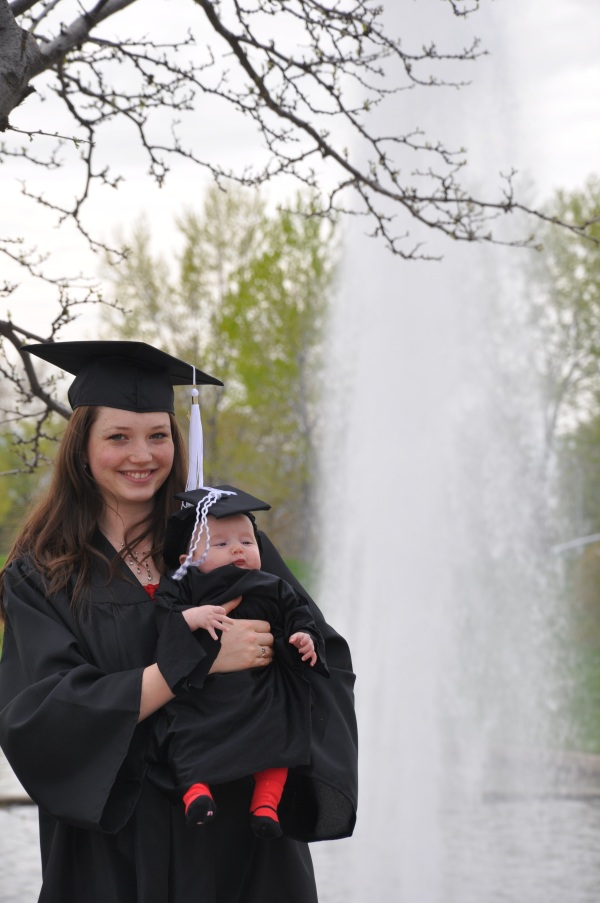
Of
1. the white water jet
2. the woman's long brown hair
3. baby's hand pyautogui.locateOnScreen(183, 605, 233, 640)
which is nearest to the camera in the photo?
baby's hand pyautogui.locateOnScreen(183, 605, 233, 640)

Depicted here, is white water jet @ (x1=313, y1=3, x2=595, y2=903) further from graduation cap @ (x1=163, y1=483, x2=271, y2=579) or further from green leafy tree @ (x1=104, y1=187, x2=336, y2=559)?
green leafy tree @ (x1=104, y1=187, x2=336, y2=559)

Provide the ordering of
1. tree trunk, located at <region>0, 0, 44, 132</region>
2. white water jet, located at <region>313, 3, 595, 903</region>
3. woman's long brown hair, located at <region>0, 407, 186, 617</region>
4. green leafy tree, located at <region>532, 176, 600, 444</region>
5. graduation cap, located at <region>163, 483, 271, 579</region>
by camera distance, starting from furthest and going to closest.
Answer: green leafy tree, located at <region>532, 176, 600, 444</region> < white water jet, located at <region>313, 3, 595, 903</region> < tree trunk, located at <region>0, 0, 44, 132</region> < woman's long brown hair, located at <region>0, 407, 186, 617</region> < graduation cap, located at <region>163, 483, 271, 579</region>

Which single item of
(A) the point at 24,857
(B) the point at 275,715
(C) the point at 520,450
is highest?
(C) the point at 520,450

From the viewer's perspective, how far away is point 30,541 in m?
2.67

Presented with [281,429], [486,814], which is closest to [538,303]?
[281,429]

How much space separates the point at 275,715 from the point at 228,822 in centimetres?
30

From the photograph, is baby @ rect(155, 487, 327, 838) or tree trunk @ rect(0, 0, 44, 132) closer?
baby @ rect(155, 487, 327, 838)

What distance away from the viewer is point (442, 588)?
941 centimetres

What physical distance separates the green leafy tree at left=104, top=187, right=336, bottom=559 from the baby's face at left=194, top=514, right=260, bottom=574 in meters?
18.3

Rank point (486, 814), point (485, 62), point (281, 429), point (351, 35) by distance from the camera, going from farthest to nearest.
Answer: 1. point (281, 429)
2. point (485, 62)
3. point (486, 814)
4. point (351, 35)

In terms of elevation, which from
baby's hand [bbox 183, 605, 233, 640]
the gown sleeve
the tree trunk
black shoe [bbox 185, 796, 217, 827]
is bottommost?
black shoe [bbox 185, 796, 217, 827]

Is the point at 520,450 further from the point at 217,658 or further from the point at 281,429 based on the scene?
the point at 217,658

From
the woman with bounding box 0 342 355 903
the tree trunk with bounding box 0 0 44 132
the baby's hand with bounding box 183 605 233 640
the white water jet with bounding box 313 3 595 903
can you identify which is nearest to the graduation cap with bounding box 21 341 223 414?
the woman with bounding box 0 342 355 903

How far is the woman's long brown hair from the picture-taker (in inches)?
102
